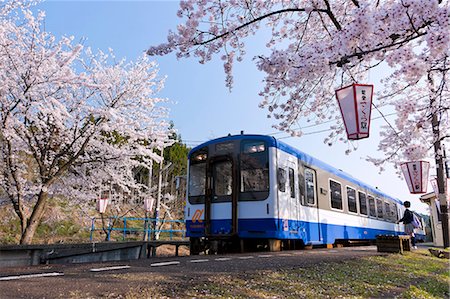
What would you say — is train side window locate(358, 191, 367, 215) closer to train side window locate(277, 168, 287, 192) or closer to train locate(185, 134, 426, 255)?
train locate(185, 134, 426, 255)

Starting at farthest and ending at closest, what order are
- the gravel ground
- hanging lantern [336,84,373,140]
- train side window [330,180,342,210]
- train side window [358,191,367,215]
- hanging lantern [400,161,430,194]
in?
train side window [358,191,367,215] → train side window [330,180,342,210] → hanging lantern [400,161,430,194] → hanging lantern [336,84,373,140] → the gravel ground

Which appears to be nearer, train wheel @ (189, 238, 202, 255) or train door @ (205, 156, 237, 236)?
train door @ (205, 156, 237, 236)

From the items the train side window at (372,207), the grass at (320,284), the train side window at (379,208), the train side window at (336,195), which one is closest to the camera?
the grass at (320,284)

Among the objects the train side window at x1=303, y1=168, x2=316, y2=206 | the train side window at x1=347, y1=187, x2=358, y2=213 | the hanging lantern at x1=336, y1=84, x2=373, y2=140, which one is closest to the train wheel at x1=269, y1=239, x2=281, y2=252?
the train side window at x1=303, y1=168, x2=316, y2=206

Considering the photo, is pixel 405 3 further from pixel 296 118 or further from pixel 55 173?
pixel 55 173

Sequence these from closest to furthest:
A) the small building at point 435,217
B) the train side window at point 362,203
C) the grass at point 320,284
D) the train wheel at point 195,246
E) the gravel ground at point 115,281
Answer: the gravel ground at point 115,281, the grass at point 320,284, the train wheel at point 195,246, the train side window at point 362,203, the small building at point 435,217

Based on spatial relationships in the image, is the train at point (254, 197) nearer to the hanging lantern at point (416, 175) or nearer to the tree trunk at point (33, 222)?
the hanging lantern at point (416, 175)

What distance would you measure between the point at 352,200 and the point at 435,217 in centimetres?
1298

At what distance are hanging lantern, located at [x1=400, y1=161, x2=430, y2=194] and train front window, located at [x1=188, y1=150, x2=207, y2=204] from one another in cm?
596

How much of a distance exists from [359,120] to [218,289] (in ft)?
10.9

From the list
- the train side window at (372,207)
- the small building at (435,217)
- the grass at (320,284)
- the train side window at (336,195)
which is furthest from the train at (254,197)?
the small building at (435,217)

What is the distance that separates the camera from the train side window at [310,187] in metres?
8.43

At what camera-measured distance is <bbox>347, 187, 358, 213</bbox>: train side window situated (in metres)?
11.1

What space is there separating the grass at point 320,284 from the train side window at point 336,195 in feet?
11.9
